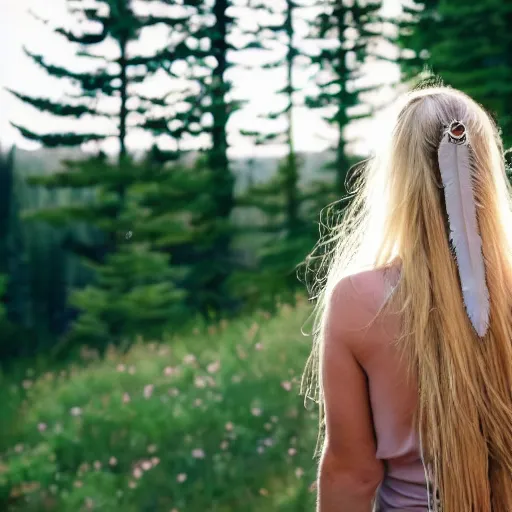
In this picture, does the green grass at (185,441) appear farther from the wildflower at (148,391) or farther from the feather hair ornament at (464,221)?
the feather hair ornament at (464,221)

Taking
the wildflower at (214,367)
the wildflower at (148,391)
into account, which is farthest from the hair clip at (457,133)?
the wildflower at (148,391)

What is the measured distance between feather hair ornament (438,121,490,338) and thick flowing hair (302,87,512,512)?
25 mm

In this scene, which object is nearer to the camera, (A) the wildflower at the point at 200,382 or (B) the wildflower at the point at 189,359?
(A) the wildflower at the point at 200,382

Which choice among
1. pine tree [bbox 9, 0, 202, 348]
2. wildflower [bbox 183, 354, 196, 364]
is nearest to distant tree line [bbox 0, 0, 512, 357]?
pine tree [bbox 9, 0, 202, 348]

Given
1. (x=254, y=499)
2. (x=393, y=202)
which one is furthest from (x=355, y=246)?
(x=254, y=499)

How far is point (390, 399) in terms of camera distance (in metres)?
1.62

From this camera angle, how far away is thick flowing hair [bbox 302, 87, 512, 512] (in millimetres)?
1598

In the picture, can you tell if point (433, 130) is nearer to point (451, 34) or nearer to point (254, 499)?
point (254, 499)

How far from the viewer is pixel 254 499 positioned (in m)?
5.60

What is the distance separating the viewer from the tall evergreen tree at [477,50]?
44.7ft

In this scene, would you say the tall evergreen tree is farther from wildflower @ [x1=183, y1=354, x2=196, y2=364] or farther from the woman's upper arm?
the woman's upper arm

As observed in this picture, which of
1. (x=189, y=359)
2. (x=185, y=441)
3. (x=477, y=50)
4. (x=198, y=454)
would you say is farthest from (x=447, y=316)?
(x=477, y=50)

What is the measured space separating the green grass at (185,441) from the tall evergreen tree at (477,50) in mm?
6757

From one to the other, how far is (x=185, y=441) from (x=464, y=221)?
18.7 ft
